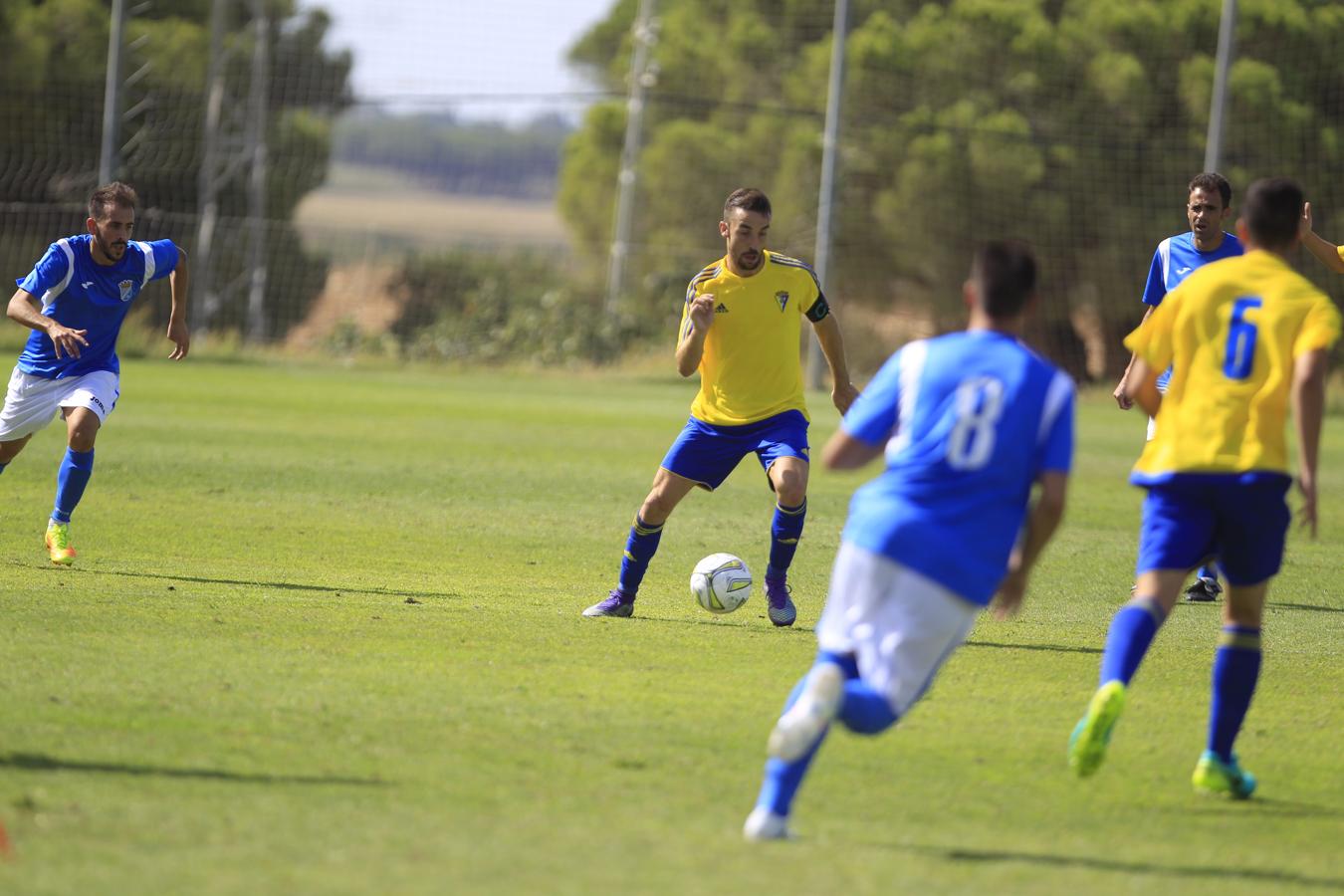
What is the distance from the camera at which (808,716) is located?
4676 mm

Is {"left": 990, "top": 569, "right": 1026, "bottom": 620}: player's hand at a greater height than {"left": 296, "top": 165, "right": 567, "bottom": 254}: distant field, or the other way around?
{"left": 296, "top": 165, "right": 567, "bottom": 254}: distant field

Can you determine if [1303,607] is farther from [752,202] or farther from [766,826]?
[766,826]

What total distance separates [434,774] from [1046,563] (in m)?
6.94

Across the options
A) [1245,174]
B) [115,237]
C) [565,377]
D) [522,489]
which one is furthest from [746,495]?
[1245,174]

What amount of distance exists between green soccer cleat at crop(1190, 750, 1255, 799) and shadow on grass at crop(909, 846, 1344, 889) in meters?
0.82

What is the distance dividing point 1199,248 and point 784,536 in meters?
2.94

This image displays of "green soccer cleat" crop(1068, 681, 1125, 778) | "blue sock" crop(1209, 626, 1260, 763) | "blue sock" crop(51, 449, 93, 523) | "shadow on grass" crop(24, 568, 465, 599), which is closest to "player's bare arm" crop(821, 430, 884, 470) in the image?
"green soccer cleat" crop(1068, 681, 1125, 778)

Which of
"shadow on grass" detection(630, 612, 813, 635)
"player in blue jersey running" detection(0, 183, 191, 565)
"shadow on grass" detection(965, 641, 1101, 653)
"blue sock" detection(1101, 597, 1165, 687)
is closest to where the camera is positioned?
"blue sock" detection(1101, 597, 1165, 687)

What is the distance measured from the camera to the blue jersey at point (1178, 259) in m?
9.86

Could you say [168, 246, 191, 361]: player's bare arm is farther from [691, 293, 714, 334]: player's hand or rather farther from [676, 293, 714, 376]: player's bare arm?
[691, 293, 714, 334]: player's hand

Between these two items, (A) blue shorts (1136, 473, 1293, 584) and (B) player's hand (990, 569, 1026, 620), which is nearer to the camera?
(B) player's hand (990, 569, 1026, 620)

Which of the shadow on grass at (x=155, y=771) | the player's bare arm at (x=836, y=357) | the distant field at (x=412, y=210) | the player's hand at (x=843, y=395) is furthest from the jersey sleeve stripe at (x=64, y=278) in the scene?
the distant field at (x=412, y=210)

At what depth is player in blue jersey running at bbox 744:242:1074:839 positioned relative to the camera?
4859mm

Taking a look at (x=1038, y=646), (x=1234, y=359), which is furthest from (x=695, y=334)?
(x=1234, y=359)
